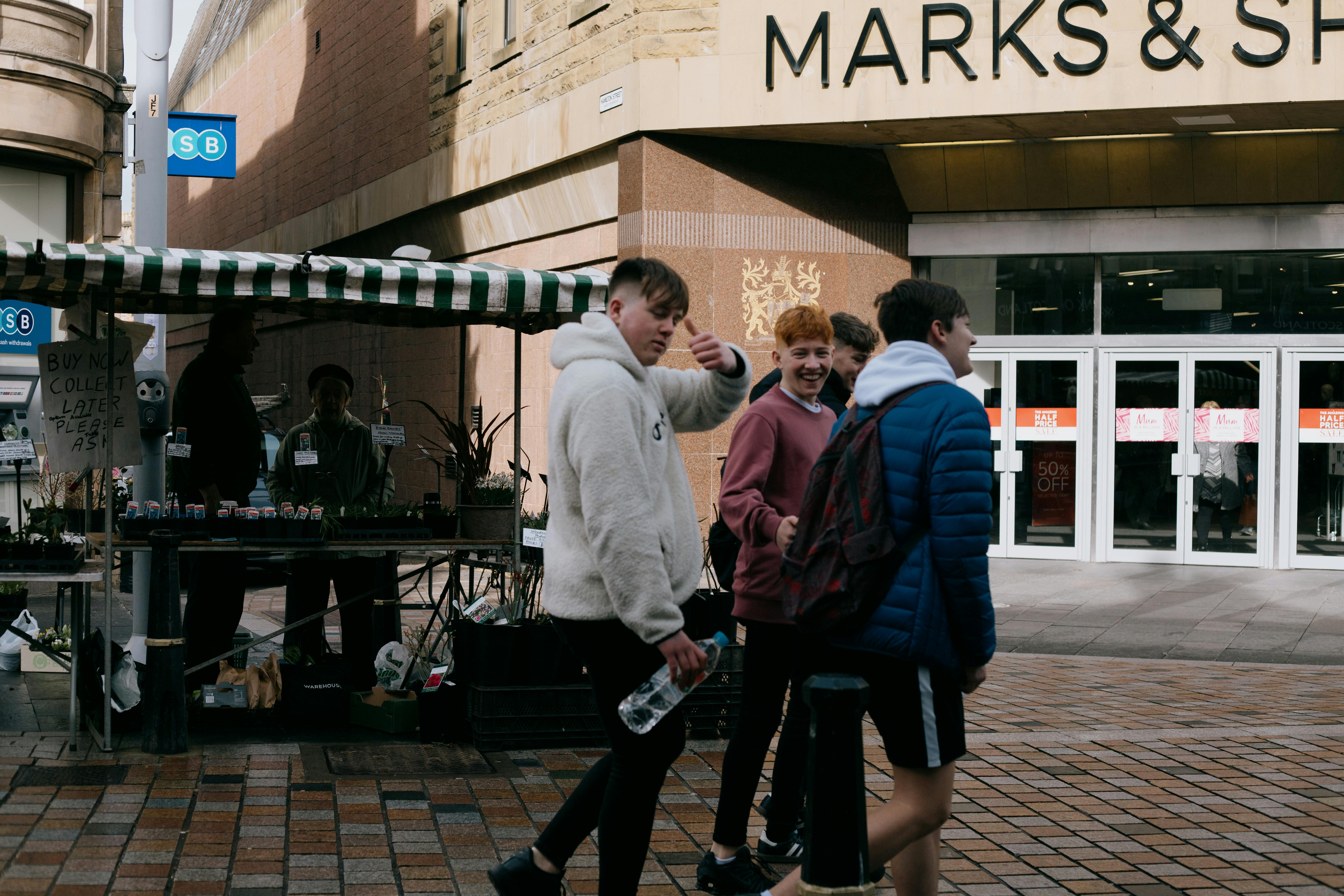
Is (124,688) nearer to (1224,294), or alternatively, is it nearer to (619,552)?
(619,552)

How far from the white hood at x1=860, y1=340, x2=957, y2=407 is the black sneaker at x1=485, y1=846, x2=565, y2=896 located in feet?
5.05

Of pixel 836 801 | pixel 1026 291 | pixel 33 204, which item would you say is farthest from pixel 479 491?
pixel 33 204

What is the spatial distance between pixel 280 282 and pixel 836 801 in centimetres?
381

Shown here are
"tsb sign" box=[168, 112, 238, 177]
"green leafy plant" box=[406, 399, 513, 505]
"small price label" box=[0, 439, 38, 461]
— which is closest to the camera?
"small price label" box=[0, 439, 38, 461]

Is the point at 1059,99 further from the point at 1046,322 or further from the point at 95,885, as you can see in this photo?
the point at 95,885

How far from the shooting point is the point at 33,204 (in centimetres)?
1614

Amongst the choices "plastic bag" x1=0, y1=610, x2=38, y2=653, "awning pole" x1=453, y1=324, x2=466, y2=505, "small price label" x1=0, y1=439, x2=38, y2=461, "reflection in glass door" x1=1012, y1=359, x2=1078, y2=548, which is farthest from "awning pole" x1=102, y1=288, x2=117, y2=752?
"reflection in glass door" x1=1012, y1=359, x2=1078, y2=548

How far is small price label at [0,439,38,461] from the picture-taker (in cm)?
645

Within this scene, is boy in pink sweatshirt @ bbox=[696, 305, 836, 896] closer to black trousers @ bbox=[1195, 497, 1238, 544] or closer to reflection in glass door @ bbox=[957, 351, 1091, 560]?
reflection in glass door @ bbox=[957, 351, 1091, 560]

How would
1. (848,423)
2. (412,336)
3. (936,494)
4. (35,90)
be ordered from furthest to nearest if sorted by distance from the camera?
(412,336) < (35,90) < (848,423) < (936,494)

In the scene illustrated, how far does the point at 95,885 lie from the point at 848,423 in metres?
2.74

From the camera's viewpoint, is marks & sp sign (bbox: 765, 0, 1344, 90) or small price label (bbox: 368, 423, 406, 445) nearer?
small price label (bbox: 368, 423, 406, 445)

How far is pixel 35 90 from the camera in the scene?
15.4 meters

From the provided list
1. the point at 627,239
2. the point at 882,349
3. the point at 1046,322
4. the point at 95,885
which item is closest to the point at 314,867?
the point at 95,885
